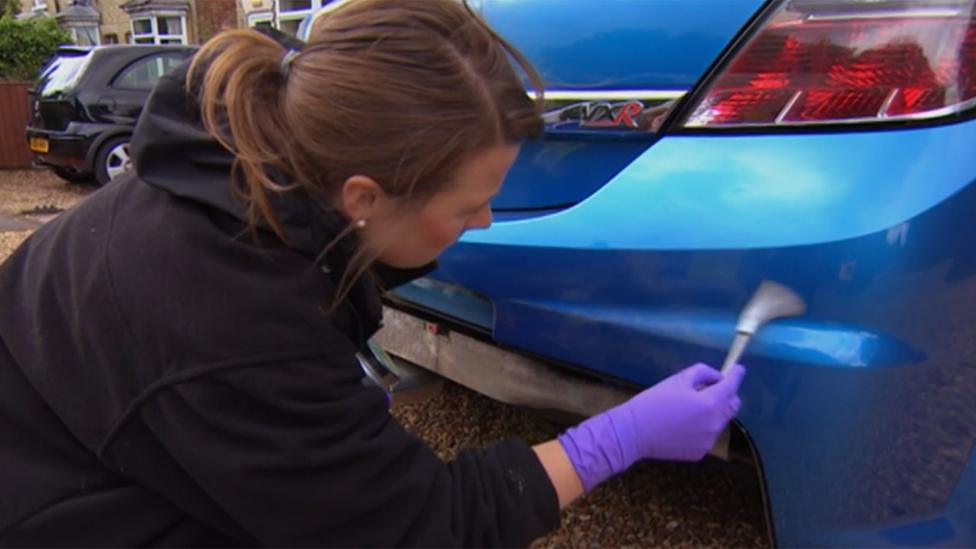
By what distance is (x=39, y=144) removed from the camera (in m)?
8.49

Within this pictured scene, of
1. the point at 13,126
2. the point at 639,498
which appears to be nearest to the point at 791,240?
the point at 639,498

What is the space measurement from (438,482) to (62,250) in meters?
0.61

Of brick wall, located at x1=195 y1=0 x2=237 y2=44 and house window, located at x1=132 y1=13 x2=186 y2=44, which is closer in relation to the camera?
brick wall, located at x1=195 y1=0 x2=237 y2=44

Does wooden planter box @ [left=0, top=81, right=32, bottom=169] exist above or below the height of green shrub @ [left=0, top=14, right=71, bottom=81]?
below

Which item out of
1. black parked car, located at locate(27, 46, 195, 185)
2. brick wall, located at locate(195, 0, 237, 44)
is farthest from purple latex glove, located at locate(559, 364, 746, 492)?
brick wall, located at locate(195, 0, 237, 44)

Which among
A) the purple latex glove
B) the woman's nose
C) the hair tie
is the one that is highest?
the hair tie

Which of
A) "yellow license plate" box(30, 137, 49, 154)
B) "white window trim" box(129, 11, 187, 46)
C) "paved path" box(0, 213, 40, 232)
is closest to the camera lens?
"paved path" box(0, 213, 40, 232)

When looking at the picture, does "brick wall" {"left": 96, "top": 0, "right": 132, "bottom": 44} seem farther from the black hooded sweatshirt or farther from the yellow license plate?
the black hooded sweatshirt

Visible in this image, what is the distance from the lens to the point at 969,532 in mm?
1434

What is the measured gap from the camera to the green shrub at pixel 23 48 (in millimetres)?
14750

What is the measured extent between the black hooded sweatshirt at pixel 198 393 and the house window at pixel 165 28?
21.6m

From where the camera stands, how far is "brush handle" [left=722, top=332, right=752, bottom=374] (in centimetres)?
137

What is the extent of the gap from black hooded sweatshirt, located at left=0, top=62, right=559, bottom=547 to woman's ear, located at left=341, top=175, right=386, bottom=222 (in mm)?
30

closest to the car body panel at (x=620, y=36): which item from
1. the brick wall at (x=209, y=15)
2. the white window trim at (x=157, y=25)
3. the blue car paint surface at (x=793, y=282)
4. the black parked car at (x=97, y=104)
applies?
the blue car paint surface at (x=793, y=282)
